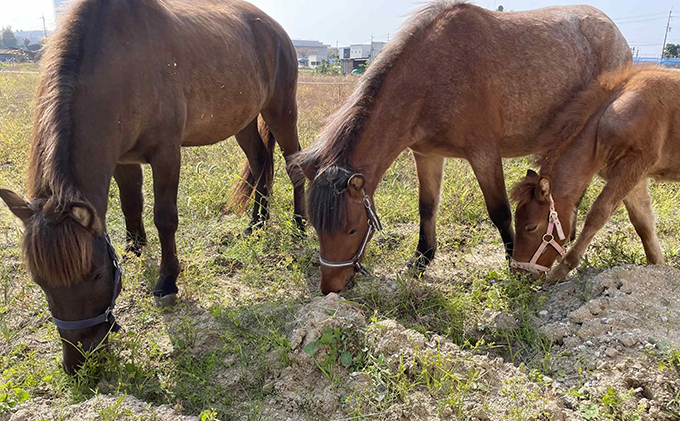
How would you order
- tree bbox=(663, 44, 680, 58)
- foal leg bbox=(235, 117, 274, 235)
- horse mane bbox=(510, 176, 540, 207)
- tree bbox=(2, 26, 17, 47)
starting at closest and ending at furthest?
1. horse mane bbox=(510, 176, 540, 207)
2. foal leg bbox=(235, 117, 274, 235)
3. tree bbox=(663, 44, 680, 58)
4. tree bbox=(2, 26, 17, 47)

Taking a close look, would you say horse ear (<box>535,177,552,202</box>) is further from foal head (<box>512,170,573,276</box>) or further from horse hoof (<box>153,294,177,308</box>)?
horse hoof (<box>153,294,177,308</box>)

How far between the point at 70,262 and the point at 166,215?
3.93ft

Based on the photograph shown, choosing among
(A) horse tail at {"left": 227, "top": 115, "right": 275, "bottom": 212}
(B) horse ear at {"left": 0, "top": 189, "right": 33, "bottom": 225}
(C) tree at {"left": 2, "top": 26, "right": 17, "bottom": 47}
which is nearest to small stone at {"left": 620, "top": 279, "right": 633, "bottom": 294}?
(A) horse tail at {"left": 227, "top": 115, "right": 275, "bottom": 212}

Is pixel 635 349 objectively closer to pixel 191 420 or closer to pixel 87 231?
pixel 191 420

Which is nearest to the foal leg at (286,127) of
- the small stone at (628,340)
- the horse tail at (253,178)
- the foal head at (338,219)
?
the horse tail at (253,178)

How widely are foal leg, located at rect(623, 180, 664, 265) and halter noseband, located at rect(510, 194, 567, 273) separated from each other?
820 millimetres

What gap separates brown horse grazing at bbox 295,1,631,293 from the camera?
3217 mm

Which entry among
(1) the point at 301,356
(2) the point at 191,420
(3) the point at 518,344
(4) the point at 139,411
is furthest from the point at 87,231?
(3) the point at 518,344

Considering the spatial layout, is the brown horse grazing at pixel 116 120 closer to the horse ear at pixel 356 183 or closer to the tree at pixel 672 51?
the horse ear at pixel 356 183

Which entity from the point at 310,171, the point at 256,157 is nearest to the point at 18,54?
the point at 256,157

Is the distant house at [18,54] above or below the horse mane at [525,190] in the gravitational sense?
above

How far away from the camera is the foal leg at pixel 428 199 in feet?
13.9

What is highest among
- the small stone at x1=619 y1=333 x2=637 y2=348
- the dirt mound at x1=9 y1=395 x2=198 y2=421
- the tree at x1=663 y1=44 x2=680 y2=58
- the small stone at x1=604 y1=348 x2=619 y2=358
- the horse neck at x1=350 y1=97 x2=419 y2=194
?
the tree at x1=663 y1=44 x2=680 y2=58

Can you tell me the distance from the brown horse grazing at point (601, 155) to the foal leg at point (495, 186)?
29cm
